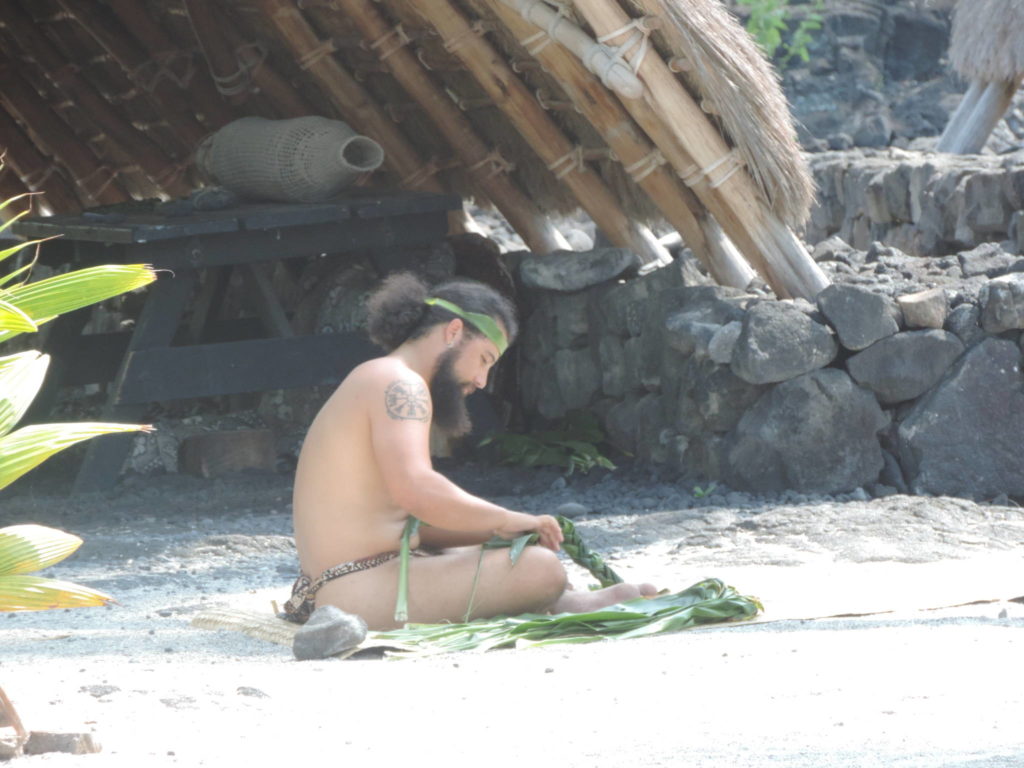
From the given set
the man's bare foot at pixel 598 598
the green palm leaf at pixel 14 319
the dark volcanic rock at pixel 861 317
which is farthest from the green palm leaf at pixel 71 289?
the dark volcanic rock at pixel 861 317

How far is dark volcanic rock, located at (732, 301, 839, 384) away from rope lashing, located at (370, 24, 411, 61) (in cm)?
234

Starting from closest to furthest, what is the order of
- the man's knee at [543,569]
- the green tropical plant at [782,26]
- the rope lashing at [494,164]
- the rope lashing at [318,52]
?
the man's knee at [543,569] < the rope lashing at [318,52] < the rope lashing at [494,164] < the green tropical plant at [782,26]

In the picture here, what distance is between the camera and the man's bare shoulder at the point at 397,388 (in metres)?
3.67

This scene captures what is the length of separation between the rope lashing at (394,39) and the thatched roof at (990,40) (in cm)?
544

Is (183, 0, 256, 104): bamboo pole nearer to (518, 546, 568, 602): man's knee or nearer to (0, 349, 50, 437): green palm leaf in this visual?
(518, 546, 568, 602): man's knee

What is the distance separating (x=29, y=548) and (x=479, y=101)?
16.9 ft

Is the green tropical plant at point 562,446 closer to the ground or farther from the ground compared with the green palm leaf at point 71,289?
closer to the ground

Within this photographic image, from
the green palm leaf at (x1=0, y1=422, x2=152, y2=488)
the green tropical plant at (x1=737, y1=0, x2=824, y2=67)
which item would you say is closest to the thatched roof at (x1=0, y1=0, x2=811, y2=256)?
the green palm leaf at (x1=0, y1=422, x2=152, y2=488)

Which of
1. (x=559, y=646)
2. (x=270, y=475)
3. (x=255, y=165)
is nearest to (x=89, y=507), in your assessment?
(x=270, y=475)

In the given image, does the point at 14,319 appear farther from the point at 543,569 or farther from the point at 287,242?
the point at 287,242

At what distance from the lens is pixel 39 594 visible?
2.51m

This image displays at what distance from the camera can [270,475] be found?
23.1 feet

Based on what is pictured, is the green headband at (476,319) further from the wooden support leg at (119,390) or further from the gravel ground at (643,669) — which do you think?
the wooden support leg at (119,390)

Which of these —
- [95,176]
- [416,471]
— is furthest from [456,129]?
[416,471]
